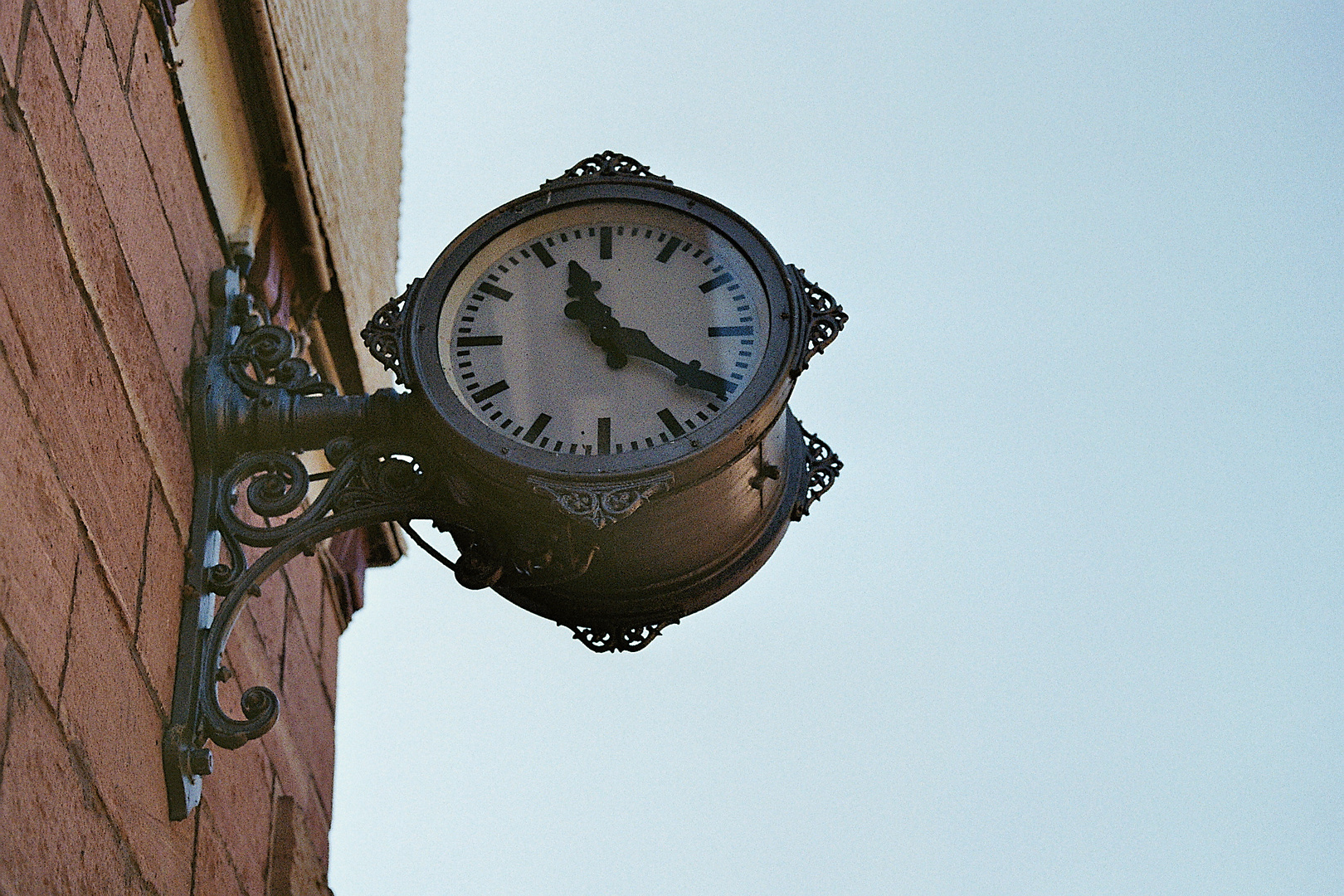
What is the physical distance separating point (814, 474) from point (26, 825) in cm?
206

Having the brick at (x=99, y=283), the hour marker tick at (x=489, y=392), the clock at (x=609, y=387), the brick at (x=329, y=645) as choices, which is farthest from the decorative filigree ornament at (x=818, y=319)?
the brick at (x=329, y=645)

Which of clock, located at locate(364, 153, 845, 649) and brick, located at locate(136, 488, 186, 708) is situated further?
clock, located at locate(364, 153, 845, 649)

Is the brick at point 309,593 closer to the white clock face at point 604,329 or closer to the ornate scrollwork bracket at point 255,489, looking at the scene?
the ornate scrollwork bracket at point 255,489

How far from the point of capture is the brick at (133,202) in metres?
3.51

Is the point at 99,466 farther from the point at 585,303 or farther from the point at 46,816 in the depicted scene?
the point at 585,303

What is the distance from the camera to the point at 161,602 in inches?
146

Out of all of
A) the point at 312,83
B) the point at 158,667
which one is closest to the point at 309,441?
the point at 158,667

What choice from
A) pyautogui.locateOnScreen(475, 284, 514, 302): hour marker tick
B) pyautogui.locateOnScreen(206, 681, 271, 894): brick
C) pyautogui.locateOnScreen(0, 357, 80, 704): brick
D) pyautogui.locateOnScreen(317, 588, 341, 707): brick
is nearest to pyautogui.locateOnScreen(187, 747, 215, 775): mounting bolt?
pyautogui.locateOnScreen(206, 681, 271, 894): brick

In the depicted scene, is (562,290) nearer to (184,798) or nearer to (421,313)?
(421,313)

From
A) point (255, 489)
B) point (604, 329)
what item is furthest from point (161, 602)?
point (604, 329)

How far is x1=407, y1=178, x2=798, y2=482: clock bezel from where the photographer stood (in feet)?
12.1

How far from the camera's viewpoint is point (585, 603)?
4016 mm

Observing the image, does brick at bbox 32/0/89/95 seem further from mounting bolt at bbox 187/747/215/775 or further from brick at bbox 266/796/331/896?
brick at bbox 266/796/331/896

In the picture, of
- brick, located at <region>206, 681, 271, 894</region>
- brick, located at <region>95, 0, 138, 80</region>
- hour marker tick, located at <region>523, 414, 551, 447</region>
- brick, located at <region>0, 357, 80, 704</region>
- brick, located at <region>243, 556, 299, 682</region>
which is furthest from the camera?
brick, located at <region>243, 556, 299, 682</region>
